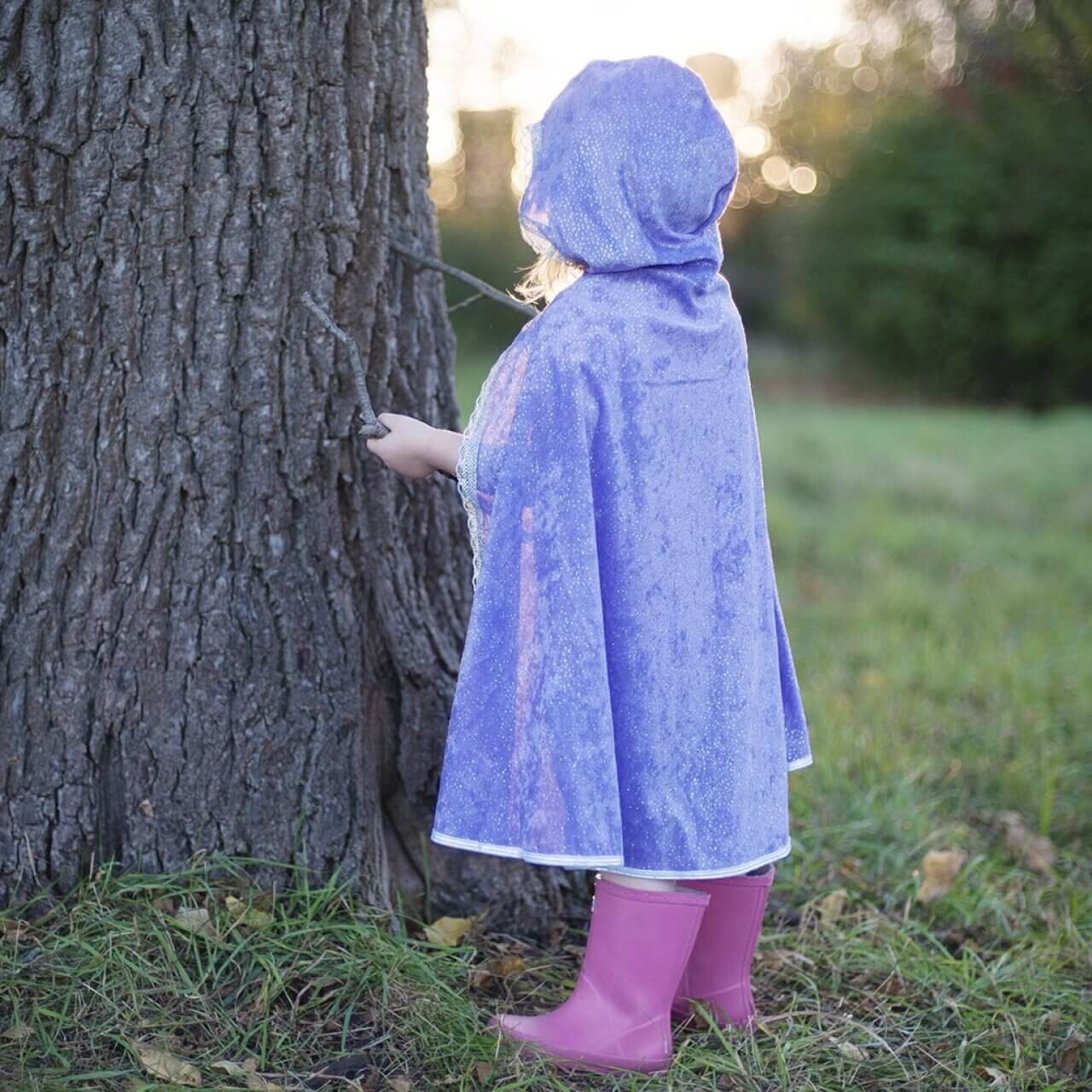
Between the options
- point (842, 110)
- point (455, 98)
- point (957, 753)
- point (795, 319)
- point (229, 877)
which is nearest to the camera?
point (229, 877)

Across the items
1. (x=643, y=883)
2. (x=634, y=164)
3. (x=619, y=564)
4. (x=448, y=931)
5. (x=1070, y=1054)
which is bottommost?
(x=1070, y=1054)

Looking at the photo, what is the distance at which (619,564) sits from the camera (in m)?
2.06

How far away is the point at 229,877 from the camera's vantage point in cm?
235

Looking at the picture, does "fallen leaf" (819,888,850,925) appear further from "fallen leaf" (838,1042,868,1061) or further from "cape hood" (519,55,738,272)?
"cape hood" (519,55,738,272)

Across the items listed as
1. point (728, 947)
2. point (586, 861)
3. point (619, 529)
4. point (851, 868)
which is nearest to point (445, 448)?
point (619, 529)

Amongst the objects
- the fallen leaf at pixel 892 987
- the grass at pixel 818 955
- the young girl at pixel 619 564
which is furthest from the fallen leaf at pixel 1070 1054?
the young girl at pixel 619 564

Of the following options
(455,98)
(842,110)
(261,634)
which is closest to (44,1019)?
(261,634)

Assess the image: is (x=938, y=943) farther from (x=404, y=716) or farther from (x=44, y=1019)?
(x=44, y=1019)

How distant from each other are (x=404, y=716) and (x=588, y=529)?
73 centimetres

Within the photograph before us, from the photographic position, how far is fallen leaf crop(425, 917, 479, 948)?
2430 mm

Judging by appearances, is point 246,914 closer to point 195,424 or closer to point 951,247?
point 195,424

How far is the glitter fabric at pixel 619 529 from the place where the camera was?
2.00 metres

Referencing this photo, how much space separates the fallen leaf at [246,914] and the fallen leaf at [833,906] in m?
1.17

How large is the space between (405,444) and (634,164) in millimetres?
589
